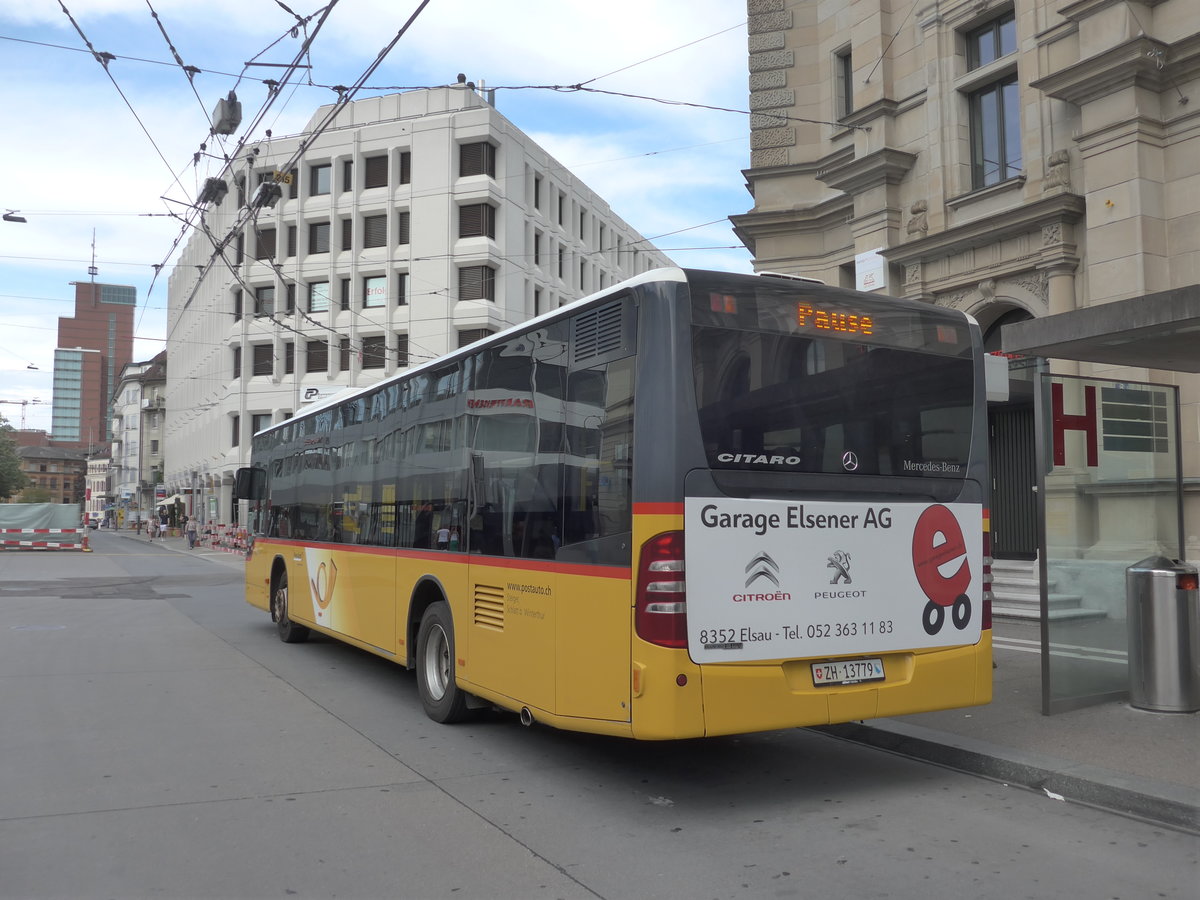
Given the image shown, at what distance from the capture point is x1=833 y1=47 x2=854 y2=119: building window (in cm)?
1905

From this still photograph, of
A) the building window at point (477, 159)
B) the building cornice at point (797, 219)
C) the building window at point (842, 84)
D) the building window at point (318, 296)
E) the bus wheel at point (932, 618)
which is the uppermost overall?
the building window at point (477, 159)

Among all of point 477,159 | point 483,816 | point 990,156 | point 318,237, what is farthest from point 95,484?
point 483,816

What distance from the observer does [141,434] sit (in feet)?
332

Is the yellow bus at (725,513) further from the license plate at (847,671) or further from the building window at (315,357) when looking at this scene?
the building window at (315,357)

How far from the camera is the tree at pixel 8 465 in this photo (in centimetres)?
6506

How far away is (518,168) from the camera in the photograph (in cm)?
4703

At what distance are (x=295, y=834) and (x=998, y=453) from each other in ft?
44.8

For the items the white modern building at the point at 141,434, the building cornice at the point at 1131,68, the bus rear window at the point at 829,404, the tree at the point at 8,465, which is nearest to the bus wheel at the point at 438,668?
the bus rear window at the point at 829,404

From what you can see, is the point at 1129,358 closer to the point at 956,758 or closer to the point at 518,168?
the point at 956,758

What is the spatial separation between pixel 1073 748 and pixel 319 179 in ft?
156

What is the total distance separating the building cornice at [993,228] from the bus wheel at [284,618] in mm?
10925

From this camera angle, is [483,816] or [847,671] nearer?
[483,816]

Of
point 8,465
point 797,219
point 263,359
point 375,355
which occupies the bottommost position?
point 8,465

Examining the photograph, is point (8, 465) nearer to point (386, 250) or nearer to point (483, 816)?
point (386, 250)
